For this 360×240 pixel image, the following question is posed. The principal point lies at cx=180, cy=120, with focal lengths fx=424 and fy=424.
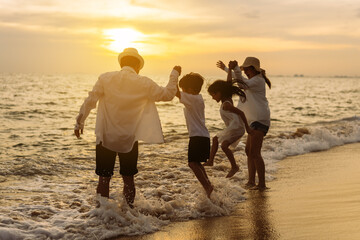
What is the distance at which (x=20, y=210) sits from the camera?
18.2 ft

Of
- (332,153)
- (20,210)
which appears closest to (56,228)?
(20,210)

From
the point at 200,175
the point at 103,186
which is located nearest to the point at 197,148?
the point at 200,175

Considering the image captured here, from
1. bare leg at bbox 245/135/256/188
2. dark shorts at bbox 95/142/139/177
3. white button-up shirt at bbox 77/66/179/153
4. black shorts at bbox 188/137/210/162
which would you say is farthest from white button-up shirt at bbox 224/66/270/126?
dark shorts at bbox 95/142/139/177

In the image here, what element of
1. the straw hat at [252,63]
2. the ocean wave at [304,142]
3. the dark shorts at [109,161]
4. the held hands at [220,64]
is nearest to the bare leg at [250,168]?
the straw hat at [252,63]

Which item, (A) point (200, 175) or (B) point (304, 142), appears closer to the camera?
(A) point (200, 175)

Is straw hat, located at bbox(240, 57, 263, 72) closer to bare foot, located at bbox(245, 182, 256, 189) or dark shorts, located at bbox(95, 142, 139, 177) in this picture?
bare foot, located at bbox(245, 182, 256, 189)

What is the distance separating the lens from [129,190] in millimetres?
5086

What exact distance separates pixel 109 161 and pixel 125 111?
617 millimetres

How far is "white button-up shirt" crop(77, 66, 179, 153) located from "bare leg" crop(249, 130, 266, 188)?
212 centimetres

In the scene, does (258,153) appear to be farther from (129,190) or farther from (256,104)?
(129,190)

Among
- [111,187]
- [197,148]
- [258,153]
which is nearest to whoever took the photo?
[197,148]

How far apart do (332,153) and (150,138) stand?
733 centimetres

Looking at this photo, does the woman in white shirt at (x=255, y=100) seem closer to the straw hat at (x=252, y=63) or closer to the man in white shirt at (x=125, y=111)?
the straw hat at (x=252, y=63)

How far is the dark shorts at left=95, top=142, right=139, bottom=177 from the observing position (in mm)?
4867
